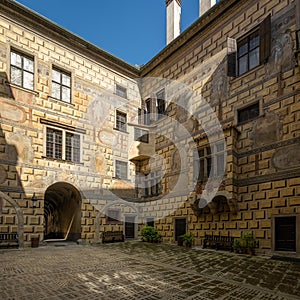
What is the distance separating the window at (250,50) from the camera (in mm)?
11906

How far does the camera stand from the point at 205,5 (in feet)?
53.6

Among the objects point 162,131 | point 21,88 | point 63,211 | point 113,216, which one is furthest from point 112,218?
point 21,88

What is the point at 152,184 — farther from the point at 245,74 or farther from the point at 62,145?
the point at 245,74

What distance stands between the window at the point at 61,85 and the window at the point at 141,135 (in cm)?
486

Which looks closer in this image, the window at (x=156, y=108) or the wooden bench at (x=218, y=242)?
the wooden bench at (x=218, y=242)

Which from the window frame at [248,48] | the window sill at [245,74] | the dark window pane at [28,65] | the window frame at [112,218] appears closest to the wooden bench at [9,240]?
the window frame at [112,218]

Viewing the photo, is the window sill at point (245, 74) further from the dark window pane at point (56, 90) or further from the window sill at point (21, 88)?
the window sill at point (21, 88)

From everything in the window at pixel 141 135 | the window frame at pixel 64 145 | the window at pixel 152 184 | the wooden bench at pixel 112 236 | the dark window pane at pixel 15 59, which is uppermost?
the dark window pane at pixel 15 59

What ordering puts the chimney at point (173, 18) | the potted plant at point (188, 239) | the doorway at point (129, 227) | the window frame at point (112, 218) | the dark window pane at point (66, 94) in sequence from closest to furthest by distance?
the potted plant at point (188, 239), the dark window pane at point (66, 94), the window frame at point (112, 218), the doorway at point (129, 227), the chimney at point (173, 18)

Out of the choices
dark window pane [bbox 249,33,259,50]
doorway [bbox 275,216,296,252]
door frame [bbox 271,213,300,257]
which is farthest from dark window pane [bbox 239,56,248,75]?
doorway [bbox 275,216,296,252]

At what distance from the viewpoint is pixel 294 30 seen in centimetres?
1107

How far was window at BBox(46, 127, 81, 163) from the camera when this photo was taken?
1465 cm

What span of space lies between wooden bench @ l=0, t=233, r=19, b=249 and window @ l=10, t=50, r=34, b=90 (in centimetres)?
730

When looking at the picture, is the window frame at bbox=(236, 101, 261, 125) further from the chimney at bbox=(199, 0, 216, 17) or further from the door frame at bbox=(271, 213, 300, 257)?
the chimney at bbox=(199, 0, 216, 17)
